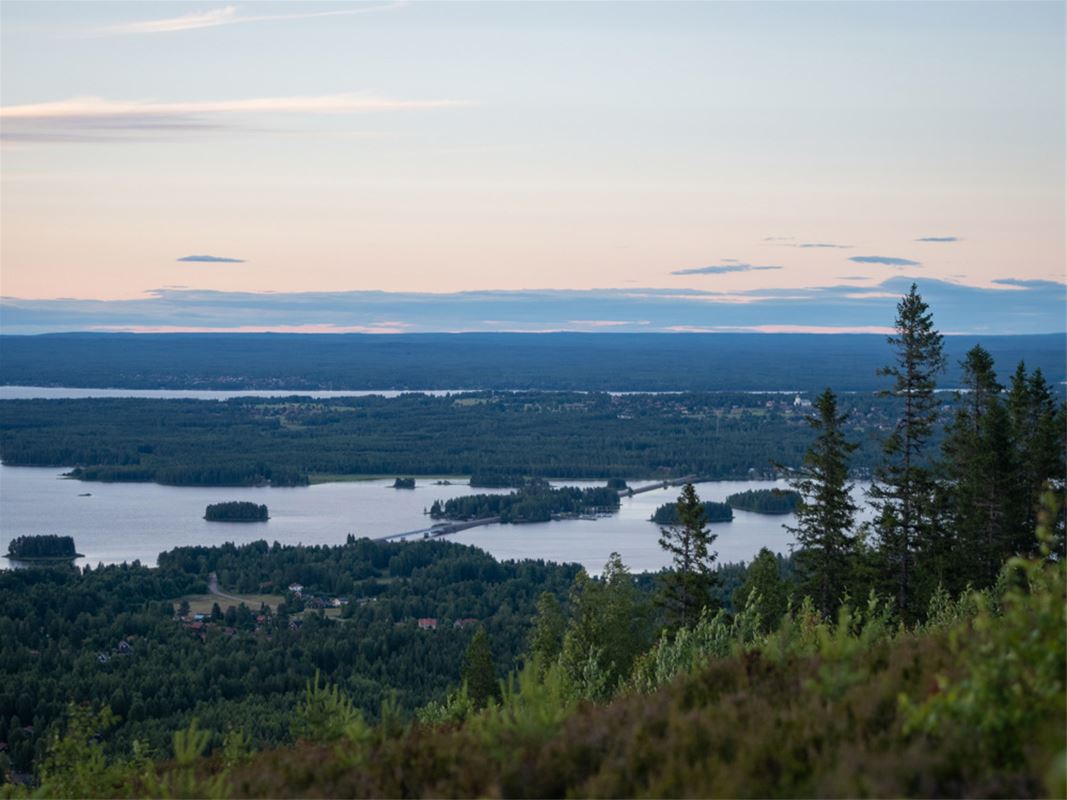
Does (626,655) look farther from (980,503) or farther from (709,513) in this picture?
(709,513)

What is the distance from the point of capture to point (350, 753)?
29.5 ft

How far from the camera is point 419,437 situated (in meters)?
149

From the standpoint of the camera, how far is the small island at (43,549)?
2827 inches

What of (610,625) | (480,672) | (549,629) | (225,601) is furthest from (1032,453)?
(225,601)

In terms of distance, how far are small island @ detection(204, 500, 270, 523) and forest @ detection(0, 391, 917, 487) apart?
2120cm

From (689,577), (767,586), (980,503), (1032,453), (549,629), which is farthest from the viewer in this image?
(549,629)

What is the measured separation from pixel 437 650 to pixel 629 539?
106 feet

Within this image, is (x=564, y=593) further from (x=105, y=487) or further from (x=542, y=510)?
(x=105, y=487)

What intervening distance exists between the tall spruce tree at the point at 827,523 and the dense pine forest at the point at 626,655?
8 centimetres

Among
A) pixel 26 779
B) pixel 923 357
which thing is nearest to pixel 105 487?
pixel 26 779

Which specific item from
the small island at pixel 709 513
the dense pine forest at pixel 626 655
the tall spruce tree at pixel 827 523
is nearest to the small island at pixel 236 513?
the dense pine forest at pixel 626 655

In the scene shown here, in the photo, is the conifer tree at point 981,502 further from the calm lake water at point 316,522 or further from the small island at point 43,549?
the small island at point 43,549

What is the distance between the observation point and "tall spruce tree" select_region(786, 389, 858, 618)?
29.0m

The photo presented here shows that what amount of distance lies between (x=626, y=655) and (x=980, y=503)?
33.4ft
